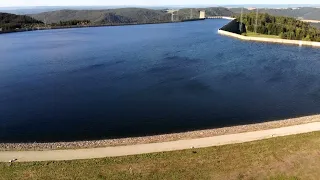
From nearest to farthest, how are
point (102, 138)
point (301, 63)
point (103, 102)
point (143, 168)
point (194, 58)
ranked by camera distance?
point (143, 168), point (102, 138), point (103, 102), point (301, 63), point (194, 58)

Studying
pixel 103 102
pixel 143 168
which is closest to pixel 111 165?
pixel 143 168

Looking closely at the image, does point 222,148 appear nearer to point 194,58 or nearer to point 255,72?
point 255,72

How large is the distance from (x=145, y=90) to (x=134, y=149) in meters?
15.9

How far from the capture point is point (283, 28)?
274 ft

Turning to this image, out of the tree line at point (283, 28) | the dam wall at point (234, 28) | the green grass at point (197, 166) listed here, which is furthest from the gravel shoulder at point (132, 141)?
the dam wall at point (234, 28)

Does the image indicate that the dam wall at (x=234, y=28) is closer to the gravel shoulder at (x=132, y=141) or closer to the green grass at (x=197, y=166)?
the gravel shoulder at (x=132, y=141)

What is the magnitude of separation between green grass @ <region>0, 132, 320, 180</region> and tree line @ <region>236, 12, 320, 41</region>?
5944 centimetres

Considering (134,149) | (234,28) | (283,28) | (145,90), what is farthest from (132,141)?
(234,28)

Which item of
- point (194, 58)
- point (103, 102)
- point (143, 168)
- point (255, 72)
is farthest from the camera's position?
point (194, 58)

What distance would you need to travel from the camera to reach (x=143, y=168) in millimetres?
17234

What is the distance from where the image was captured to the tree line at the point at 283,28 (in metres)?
74.8

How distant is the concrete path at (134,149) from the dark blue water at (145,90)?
15.5 feet

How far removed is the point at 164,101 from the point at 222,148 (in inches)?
491

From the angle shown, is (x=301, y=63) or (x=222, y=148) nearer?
(x=222, y=148)
